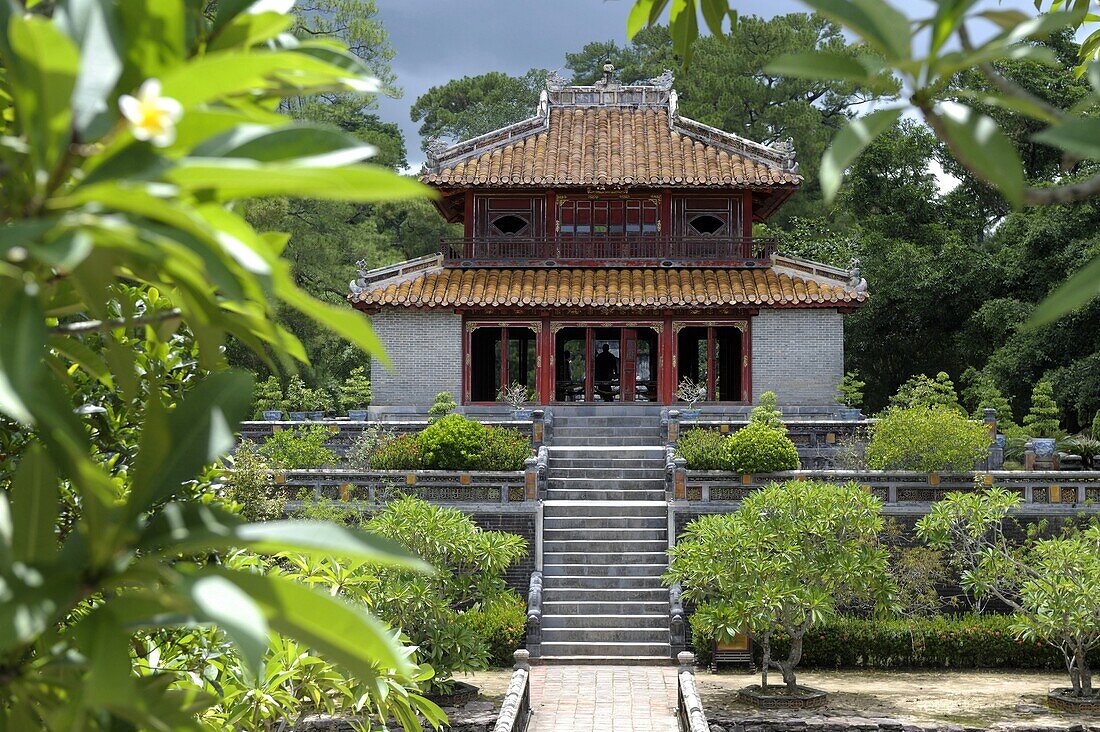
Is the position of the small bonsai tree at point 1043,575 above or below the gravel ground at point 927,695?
above

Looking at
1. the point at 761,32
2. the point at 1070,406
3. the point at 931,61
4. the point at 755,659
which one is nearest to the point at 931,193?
the point at 1070,406

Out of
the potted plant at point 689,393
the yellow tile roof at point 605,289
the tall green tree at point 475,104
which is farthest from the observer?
the tall green tree at point 475,104

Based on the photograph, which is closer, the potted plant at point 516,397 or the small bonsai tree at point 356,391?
the potted plant at point 516,397

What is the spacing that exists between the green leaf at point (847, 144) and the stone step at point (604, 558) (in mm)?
13276

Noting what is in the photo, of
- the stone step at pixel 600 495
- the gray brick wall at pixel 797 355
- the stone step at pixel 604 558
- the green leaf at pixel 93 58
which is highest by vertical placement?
the gray brick wall at pixel 797 355

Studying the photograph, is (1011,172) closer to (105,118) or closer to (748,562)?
(105,118)

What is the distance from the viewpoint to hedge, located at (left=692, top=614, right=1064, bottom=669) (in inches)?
507

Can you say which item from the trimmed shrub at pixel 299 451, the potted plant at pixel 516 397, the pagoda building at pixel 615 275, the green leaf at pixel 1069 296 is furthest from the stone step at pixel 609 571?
the green leaf at pixel 1069 296

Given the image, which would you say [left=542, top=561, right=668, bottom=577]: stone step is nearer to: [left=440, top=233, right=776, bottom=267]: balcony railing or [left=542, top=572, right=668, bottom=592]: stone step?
[left=542, top=572, right=668, bottom=592]: stone step

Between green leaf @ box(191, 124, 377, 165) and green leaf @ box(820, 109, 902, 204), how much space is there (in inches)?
18.9

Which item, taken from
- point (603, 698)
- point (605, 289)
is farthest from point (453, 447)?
point (605, 289)

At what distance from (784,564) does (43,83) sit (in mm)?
10485

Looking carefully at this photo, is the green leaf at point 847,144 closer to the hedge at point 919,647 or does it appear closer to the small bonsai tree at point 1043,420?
the hedge at point 919,647

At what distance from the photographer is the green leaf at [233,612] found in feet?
3.31
